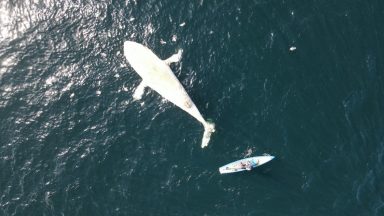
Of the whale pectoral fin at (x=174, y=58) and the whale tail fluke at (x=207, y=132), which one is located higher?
the whale pectoral fin at (x=174, y=58)

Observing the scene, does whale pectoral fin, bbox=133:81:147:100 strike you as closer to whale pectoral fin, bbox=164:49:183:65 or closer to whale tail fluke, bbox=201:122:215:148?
whale pectoral fin, bbox=164:49:183:65

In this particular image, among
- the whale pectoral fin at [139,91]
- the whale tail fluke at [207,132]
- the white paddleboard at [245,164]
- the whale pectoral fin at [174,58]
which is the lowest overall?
the white paddleboard at [245,164]

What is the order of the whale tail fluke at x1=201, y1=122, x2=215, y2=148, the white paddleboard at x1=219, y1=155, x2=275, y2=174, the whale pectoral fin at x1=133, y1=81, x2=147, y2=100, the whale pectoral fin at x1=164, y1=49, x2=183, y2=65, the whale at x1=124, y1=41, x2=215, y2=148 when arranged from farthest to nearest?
the whale pectoral fin at x1=164, y1=49, x2=183, y2=65
the whale pectoral fin at x1=133, y1=81, x2=147, y2=100
the whale at x1=124, y1=41, x2=215, y2=148
the whale tail fluke at x1=201, y1=122, x2=215, y2=148
the white paddleboard at x1=219, y1=155, x2=275, y2=174

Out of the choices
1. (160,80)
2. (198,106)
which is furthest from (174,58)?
(198,106)

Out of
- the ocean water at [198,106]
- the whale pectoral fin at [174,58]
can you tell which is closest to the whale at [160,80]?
the whale pectoral fin at [174,58]

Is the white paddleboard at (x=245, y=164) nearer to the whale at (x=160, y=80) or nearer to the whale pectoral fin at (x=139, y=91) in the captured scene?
the whale at (x=160, y=80)

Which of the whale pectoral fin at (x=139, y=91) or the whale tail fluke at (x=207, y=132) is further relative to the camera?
the whale pectoral fin at (x=139, y=91)

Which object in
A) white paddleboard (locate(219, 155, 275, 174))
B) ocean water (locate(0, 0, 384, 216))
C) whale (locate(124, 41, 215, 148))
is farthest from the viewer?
whale (locate(124, 41, 215, 148))

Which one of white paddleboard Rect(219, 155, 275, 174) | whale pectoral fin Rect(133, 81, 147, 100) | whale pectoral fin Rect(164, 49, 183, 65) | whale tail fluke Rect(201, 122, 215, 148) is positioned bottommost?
white paddleboard Rect(219, 155, 275, 174)

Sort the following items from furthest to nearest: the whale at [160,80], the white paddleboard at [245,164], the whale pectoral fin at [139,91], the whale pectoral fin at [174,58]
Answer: the whale pectoral fin at [174,58]
the whale pectoral fin at [139,91]
the whale at [160,80]
the white paddleboard at [245,164]

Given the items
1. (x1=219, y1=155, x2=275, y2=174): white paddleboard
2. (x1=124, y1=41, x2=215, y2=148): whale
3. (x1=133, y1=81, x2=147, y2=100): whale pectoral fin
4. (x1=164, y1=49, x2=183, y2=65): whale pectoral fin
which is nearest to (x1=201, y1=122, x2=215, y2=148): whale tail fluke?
(x1=124, y1=41, x2=215, y2=148): whale
